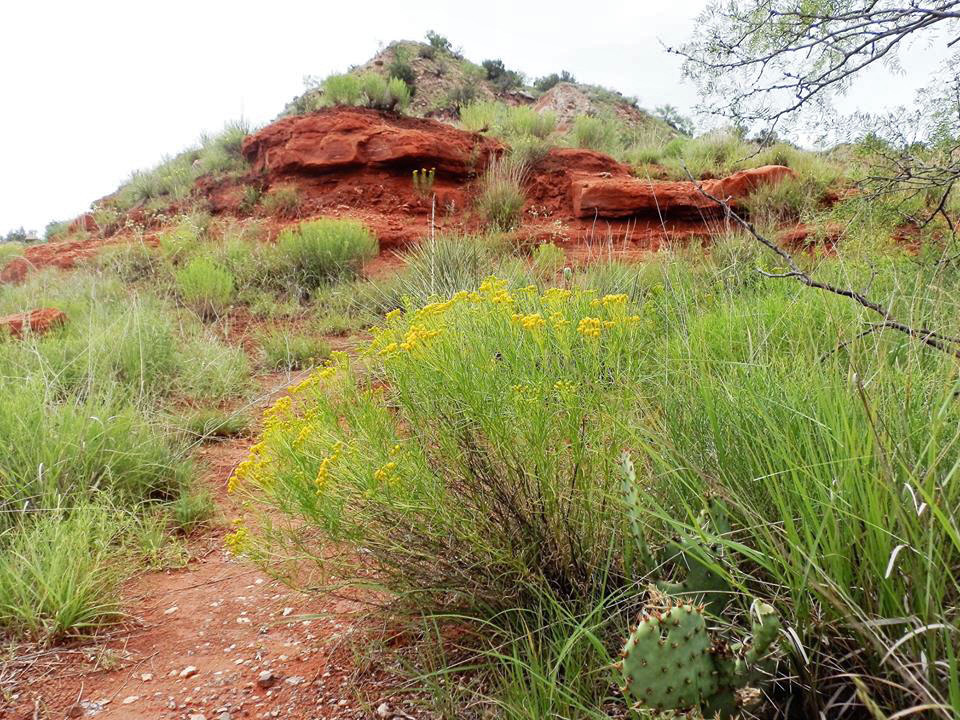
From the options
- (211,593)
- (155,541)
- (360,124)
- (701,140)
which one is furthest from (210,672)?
(701,140)

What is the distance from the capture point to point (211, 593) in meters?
2.87

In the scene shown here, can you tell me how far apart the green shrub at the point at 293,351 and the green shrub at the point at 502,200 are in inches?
162

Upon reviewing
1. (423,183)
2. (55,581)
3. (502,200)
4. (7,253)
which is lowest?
(55,581)

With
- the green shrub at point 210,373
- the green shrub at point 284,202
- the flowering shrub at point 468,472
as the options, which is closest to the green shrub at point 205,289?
the green shrub at point 210,373

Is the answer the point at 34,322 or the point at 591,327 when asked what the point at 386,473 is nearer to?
the point at 591,327

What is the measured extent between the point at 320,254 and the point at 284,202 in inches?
124

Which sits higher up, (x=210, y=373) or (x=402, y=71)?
(x=402, y=71)

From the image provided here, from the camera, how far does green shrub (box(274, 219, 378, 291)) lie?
846cm

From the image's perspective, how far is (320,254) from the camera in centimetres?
855

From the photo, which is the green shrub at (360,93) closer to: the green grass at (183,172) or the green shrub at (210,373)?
the green grass at (183,172)

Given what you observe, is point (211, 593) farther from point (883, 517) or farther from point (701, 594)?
point (883, 517)

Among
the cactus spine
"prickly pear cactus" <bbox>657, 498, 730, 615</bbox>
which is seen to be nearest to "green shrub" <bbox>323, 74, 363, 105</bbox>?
the cactus spine

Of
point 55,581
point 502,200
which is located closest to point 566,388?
point 55,581

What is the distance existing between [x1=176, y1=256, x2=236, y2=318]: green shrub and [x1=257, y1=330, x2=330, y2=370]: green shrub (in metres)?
1.58
